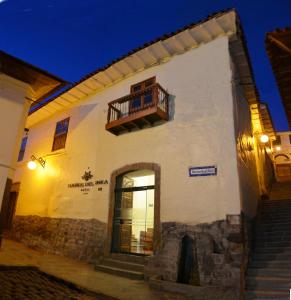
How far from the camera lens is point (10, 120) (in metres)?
4.33

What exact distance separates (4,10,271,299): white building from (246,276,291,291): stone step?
0.36m

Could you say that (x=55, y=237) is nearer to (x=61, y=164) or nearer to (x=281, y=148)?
(x=61, y=164)

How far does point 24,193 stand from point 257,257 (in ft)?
37.1

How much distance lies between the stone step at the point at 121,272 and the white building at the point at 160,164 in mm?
137

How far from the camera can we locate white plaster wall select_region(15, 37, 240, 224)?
7.38m

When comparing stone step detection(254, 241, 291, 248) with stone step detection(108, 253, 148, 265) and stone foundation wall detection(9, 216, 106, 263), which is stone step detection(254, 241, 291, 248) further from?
stone foundation wall detection(9, 216, 106, 263)

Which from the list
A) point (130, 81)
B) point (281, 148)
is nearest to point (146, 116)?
point (130, 81)

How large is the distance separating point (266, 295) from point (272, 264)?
4.63 ft

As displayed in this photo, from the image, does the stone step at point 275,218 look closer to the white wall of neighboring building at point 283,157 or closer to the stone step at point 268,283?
the stone step at point 268,283

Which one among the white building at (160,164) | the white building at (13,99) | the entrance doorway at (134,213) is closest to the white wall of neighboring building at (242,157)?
the white building at (160,164)

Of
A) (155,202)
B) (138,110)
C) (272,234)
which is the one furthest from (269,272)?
(138,110)

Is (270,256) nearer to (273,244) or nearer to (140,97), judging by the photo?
(273,244)

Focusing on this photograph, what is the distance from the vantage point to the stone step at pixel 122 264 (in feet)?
25.2

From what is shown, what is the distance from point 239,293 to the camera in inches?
223
